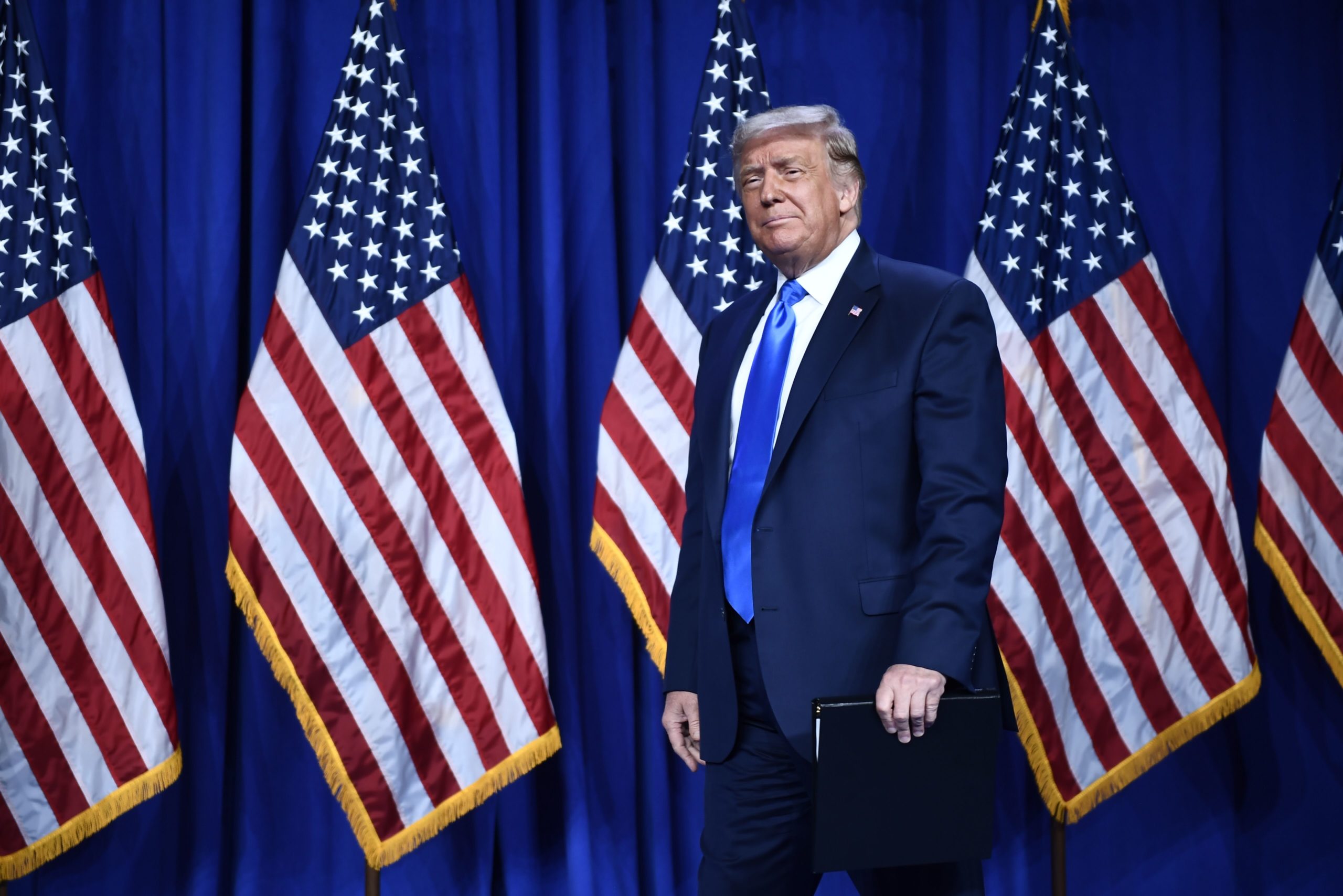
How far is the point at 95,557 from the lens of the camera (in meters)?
2.67

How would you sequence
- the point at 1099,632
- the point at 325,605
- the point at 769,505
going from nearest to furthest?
the point at 769,505 → the point at 325,605 → the point at 1099,632

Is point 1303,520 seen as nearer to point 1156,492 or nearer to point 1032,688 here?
point 1156,492

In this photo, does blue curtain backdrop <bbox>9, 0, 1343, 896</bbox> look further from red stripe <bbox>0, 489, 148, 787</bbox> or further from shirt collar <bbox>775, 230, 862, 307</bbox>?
shirt collar <bbox>775, 230, 862, 307</bbox>

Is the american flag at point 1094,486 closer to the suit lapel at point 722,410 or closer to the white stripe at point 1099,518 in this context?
the white stripe at point 1099,518

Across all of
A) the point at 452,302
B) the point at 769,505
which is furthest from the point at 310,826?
the point at 769,505

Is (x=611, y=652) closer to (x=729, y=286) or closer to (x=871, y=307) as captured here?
(x=729, y=286)

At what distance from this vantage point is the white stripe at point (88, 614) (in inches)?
103

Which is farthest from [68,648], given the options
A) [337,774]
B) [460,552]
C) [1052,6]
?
[1052,6]

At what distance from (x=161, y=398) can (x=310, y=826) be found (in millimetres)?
1162

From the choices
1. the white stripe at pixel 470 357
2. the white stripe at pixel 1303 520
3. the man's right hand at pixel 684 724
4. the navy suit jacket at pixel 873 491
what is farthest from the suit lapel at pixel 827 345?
the white stripe at pixel 1303 520

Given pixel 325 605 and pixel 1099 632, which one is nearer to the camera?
pixel 325 605

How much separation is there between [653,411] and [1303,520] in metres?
1.66

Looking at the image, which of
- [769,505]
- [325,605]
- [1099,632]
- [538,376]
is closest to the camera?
[769,505]

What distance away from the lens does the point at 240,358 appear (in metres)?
3.11
